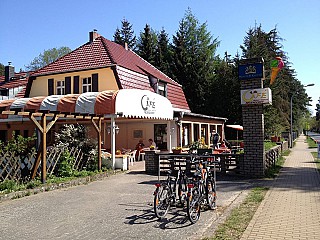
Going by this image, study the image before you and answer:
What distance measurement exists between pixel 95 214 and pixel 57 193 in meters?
3.20

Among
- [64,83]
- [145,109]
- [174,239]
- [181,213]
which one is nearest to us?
[174,239]

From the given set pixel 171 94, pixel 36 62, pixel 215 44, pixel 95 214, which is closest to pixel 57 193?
pixel 95 214

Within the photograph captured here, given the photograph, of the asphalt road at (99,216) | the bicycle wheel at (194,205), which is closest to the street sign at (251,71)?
the asphalt road at (99,216)

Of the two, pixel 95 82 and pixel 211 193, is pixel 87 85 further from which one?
pixel 211 193

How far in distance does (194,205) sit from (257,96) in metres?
6.88

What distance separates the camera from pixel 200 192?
683cm

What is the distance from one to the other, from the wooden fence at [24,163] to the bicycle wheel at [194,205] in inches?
255

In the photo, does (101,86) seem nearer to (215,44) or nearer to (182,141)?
(182,141)

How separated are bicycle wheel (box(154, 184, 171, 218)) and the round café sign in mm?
10028

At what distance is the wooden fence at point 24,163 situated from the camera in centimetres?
1009

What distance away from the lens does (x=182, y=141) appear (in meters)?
24.2

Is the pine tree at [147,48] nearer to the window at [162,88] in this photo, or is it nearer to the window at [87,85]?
the window at [162,88]

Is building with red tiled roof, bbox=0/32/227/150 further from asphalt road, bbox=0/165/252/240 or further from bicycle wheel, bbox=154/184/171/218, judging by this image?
bicycle wheel, bbox=154/184/171/218

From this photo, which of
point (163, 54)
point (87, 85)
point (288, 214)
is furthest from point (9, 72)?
point (288, 214)
